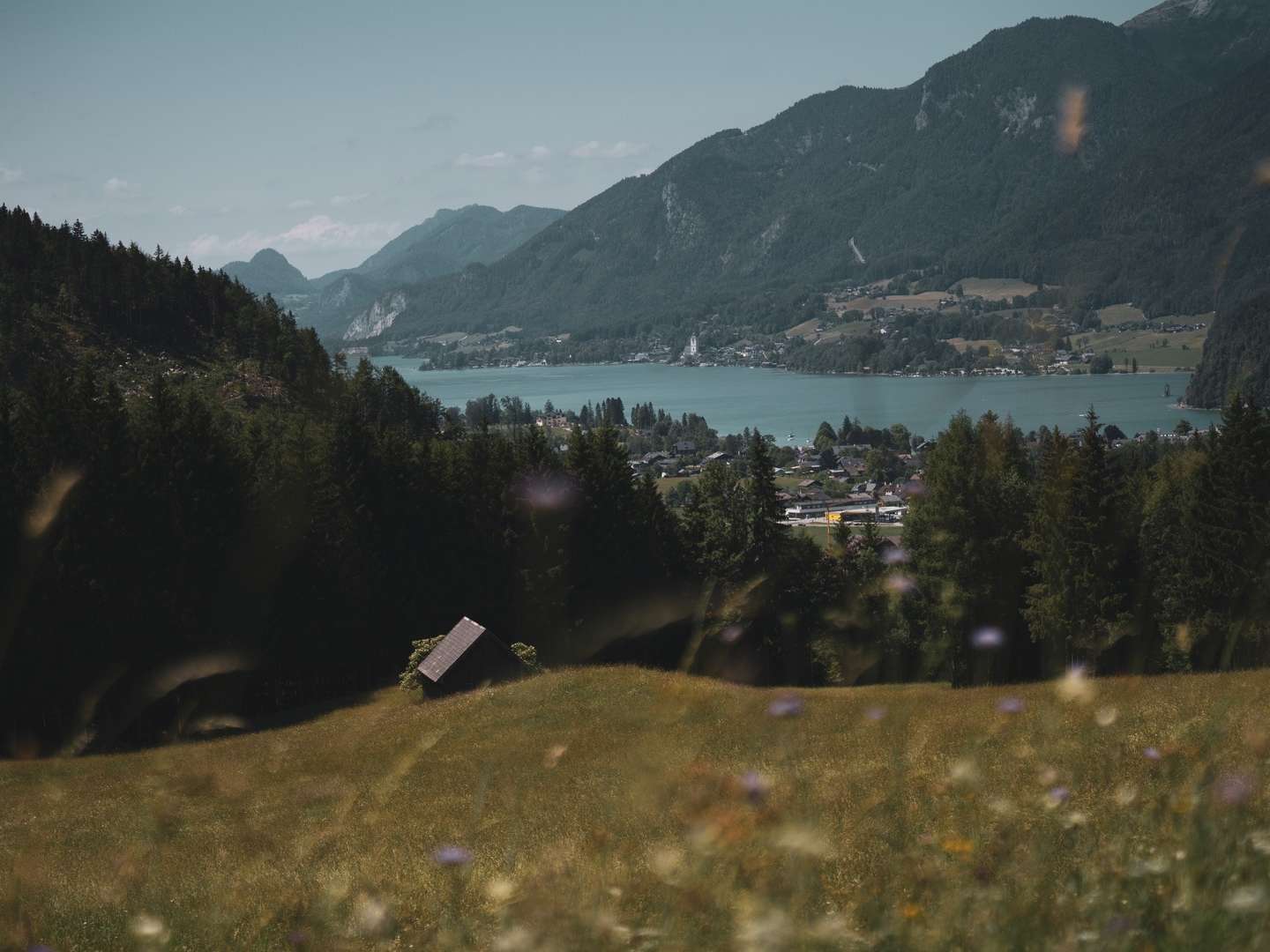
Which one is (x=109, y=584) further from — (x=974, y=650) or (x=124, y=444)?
(x=974, y=650)

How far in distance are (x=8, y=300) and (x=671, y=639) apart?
75.1 metres

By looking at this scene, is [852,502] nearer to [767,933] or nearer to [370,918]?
[370,918]

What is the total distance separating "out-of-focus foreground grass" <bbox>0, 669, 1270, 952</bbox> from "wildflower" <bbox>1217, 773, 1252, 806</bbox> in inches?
0.6

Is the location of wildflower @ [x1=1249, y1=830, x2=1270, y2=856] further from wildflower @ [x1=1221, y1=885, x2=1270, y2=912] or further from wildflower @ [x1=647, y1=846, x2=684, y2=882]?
wildflower @ [x1=647, y1=846, x2=684, y2=882]

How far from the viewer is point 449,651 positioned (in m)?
29.5

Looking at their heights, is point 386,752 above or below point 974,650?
above

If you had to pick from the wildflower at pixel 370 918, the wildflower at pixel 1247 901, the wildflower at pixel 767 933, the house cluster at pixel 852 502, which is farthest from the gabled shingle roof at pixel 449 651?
the house cluster at pixel 852 502

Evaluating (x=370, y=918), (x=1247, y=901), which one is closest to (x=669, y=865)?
(x=370, y=918)

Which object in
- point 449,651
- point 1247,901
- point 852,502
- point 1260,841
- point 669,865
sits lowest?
point 852,502

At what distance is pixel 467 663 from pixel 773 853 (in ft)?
84.9

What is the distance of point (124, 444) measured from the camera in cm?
3209

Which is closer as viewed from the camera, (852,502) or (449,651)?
(449,651)

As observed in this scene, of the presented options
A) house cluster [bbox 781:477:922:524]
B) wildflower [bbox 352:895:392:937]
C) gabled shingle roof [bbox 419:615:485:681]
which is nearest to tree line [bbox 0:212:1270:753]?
gabled shingle roof [bbox 419:615:485:681]

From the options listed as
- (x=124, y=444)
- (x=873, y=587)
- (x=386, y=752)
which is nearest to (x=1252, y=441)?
(x=873, y=587)
